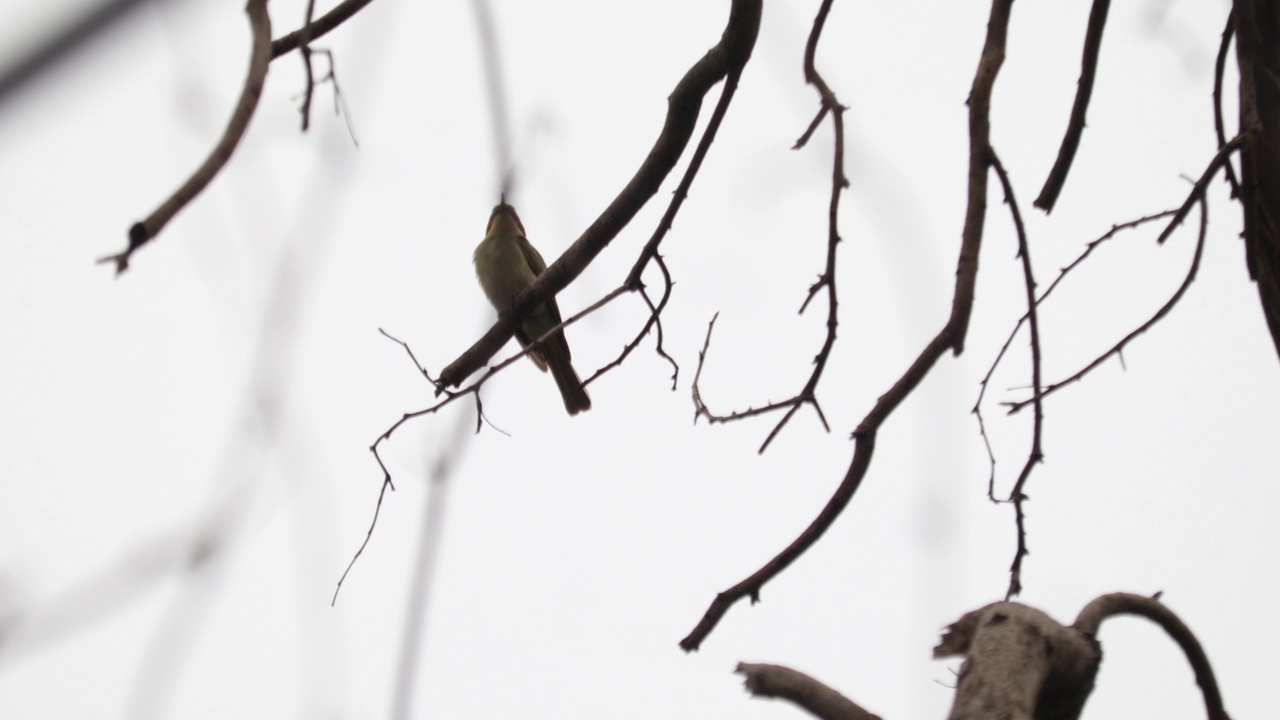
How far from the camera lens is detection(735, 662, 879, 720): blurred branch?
210 cm

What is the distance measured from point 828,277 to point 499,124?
0.77 m

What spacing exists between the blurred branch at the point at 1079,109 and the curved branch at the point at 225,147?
187 cm

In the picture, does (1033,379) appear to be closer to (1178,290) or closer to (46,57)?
(1178,290)

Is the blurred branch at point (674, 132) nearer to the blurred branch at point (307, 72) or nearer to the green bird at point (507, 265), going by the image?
the blurred branch at point (307, 72)

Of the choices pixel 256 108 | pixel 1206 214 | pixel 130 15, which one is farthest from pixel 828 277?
pixel 130 15

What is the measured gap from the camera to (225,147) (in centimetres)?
128

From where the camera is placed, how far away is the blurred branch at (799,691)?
6.88 feet

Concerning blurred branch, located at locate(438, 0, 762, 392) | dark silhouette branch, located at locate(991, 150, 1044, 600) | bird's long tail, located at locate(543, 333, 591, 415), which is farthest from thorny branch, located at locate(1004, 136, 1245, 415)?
bird's long tail, located at locate(543, 333, 591, 415)

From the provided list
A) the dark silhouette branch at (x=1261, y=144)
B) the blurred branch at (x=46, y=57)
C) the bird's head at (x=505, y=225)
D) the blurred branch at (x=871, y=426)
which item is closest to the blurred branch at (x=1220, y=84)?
the dark silhouette branch at (x=1261, y=144)

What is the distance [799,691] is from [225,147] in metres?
1.40

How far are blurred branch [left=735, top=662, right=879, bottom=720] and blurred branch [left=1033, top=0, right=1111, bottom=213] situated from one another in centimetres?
129

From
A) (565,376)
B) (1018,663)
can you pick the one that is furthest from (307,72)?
(565,376)

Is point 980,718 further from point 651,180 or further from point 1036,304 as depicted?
point 651,180

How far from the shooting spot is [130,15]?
0.79m
